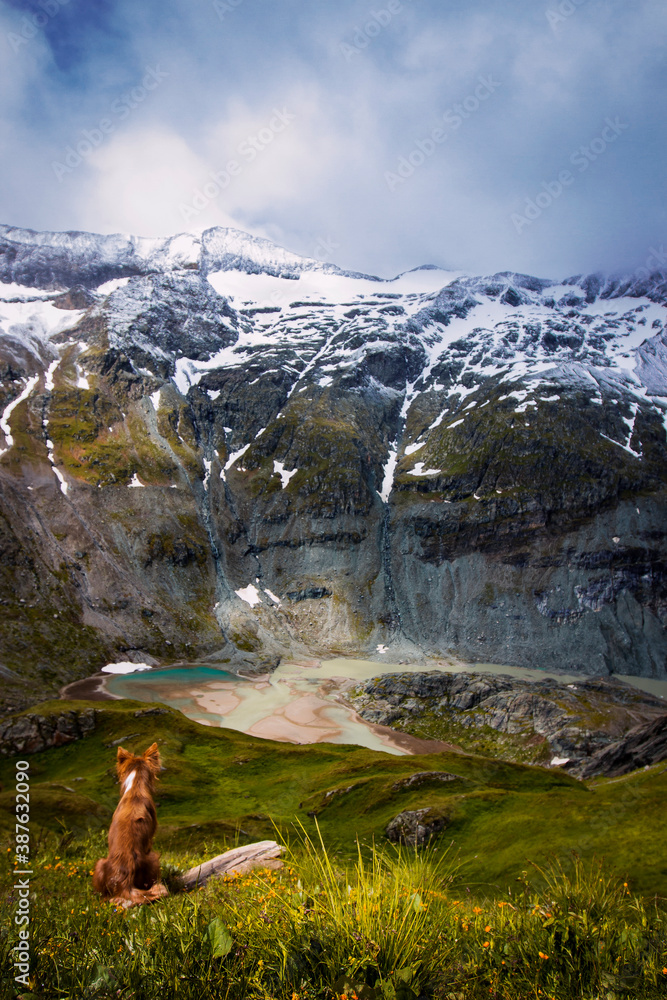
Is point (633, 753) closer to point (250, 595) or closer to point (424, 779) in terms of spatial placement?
point (424, 779)

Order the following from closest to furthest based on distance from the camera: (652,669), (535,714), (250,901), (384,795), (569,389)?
(250,901)
(384,795)
(535,714)
(652,669)
(569,389)

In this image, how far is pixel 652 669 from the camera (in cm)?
12081

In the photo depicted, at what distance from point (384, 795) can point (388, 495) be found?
151 metres

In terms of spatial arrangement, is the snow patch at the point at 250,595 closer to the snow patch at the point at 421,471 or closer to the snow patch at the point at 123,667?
the snow patch at the point at 123,667

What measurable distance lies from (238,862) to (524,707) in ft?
267

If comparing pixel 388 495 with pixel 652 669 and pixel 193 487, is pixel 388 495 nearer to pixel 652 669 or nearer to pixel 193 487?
pixel 193 487

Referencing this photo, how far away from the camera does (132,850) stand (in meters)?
6.70

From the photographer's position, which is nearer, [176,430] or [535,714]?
[535,714]

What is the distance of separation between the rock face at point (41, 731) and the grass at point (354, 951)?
159 feet

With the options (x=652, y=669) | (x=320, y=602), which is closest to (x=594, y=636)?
(x=652, y=669)

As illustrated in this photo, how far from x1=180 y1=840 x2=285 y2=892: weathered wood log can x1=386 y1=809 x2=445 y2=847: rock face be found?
17.3 meters

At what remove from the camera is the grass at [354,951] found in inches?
117

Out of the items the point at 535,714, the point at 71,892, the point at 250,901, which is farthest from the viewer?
the point at 535,714

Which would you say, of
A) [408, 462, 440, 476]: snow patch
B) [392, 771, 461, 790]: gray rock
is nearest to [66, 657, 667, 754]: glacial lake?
[392, 771, 461, 790]: gray rock
